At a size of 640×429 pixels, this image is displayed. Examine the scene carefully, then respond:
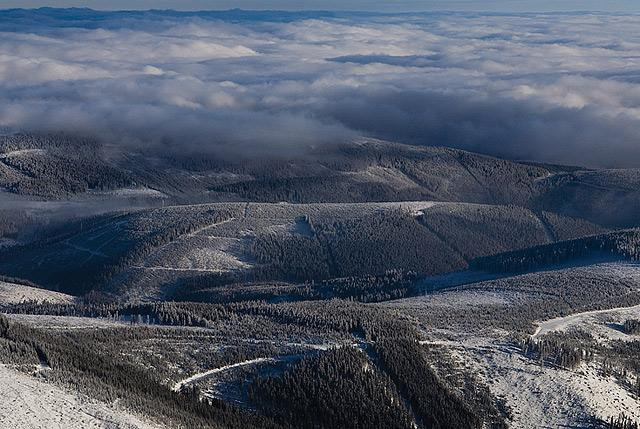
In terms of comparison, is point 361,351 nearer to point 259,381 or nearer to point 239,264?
point 259,381

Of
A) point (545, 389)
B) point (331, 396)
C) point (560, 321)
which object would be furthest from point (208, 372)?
point (560, 321)

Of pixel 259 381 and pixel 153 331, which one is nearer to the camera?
pixel 259 381

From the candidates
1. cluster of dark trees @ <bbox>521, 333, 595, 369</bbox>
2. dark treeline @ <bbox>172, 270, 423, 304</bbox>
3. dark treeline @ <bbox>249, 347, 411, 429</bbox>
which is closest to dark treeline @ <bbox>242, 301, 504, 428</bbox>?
dark treeline @ <bbox>249, 347, 411, 429</bbox>

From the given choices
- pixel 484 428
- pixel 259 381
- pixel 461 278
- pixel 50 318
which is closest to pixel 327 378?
pixel 259 381

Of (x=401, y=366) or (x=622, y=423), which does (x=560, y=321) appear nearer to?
(x=401, y=366)

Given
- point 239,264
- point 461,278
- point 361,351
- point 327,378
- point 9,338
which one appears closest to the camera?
point 9,338

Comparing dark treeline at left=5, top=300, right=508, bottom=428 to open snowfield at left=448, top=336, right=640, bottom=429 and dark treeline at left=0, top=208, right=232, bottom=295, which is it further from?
dark treeline at left=0, top=208, right=232, bottom=295
